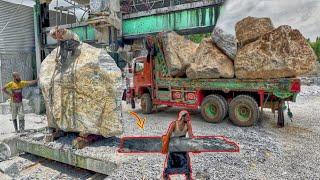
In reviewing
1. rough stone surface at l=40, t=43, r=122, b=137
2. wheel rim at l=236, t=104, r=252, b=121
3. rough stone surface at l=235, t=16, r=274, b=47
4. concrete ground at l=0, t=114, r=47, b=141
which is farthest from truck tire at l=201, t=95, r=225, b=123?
concrete ground at l=0, t=114, r=47, b=141

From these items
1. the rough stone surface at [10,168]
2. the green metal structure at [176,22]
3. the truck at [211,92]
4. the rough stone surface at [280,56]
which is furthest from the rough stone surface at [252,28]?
the rough stone surface at [10,168]

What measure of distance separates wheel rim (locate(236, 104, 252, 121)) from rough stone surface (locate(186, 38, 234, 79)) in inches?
37.9

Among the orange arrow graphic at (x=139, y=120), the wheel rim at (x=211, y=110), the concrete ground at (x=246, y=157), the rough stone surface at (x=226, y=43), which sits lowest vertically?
the concrete ground at (x=246, y=157)

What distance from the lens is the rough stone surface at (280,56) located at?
762 centimetres

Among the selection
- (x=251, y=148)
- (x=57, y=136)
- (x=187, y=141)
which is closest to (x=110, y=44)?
(x=57, y=136)

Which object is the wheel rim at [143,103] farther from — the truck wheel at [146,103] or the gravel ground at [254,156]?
the gravel ground at [254,156]

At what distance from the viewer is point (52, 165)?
678 centimetres

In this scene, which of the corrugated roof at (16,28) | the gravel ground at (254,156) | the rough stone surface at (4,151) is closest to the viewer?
the gravel ground at (254,156)

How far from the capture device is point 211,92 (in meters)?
9.20

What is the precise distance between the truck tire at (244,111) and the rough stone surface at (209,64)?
2.59 feet

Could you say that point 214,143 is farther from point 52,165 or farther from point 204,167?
point 52,165

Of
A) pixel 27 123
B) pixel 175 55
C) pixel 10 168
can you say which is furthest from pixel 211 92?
pixel 27 123

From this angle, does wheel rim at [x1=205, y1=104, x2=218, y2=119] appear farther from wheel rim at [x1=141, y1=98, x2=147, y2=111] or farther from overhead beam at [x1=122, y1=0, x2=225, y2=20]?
overhead beam at [x1=122, y1=0, x2=225, y2=20]

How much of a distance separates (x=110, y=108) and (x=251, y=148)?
3.20m
